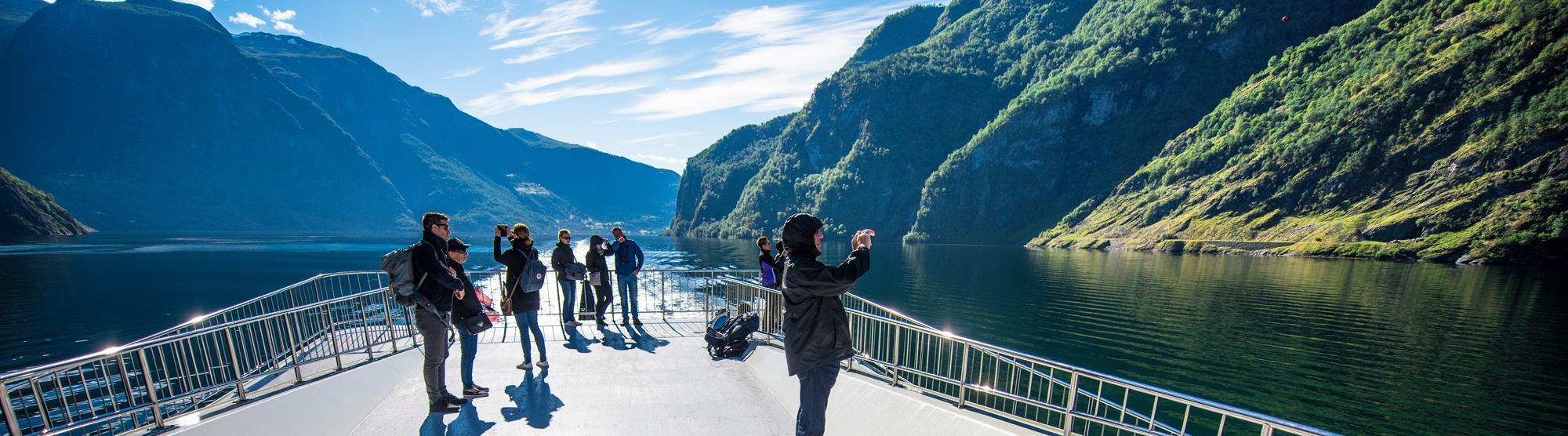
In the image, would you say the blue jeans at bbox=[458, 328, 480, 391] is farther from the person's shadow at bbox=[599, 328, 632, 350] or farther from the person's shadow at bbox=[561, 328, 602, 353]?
the person's shadow at bbox=[599, 328, 632, 350]

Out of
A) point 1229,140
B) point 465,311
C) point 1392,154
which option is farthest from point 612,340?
point 1229,140

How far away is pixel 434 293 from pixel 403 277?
11.5 inches

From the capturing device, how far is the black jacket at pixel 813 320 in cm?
390

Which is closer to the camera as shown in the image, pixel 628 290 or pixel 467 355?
pixel 467 355

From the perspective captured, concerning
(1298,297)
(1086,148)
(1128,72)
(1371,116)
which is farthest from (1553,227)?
(1128,72)

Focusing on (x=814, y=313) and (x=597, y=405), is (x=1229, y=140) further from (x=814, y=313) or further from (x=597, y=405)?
(x=814, y=313)

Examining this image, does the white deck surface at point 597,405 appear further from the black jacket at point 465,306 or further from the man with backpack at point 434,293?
the black jacket at point 465,306

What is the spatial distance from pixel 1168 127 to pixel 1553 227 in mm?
86996

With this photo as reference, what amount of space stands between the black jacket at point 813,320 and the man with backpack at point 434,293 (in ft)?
11.4

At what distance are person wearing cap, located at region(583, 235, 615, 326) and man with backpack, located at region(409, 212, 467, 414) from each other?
14.0 feet

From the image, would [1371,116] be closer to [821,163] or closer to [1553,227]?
[1553,227]

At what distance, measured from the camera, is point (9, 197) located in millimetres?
86125

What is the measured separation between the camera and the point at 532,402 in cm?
635

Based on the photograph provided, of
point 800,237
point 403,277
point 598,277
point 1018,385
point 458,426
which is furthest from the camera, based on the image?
point 598,277
